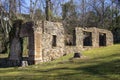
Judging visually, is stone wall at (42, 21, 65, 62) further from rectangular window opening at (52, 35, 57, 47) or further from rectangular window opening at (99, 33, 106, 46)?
rectangular window opening at (99, 33, 106, 46)

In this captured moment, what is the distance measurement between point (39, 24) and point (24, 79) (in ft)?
31.5

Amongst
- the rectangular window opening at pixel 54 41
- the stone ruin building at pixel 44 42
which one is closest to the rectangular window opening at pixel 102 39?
the stone ruin building at pixel 44 42

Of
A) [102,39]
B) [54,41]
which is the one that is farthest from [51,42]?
[102,39]

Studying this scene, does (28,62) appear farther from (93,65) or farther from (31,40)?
(93,65)

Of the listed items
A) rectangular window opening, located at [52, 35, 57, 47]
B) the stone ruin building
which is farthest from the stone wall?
rectangular window opening, located at [52, 35, 57, 47]

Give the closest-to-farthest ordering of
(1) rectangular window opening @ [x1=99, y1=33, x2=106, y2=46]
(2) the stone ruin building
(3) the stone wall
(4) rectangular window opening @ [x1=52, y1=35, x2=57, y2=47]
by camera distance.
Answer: (2) the stone ruin building → (3) the stone wall → (4) rectangular window opening @ [x1=52, y1=35, x2=57, y2=47] → (1) rectangular window opening @ [x1=99, y1=33, x2=106, y2=46]

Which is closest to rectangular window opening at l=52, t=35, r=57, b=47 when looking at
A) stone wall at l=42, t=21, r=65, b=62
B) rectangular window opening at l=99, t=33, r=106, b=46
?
stone wall at l=42, t=21, r=65, b=62

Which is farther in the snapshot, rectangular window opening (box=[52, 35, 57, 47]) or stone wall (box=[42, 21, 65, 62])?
rectangular window opening (box=[52, 35, 57, 47])

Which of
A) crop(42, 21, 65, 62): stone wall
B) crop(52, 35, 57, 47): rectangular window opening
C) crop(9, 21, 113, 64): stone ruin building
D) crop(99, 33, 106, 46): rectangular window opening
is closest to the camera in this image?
crop(9, 21, 113, 64): stone ruin building

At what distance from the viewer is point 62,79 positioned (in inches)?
609

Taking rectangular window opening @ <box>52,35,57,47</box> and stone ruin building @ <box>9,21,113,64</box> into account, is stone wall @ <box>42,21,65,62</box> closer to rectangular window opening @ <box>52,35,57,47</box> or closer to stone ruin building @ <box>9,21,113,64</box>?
stone ruin building @ <box>9,21,113,64</box>

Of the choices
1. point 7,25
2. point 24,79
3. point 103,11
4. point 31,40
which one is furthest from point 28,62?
point 103,11

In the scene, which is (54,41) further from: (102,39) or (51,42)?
(102,39)

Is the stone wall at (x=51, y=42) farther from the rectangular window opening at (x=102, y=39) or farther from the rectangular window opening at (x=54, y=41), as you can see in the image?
the rectangular window opening at (x=102, y=39)
